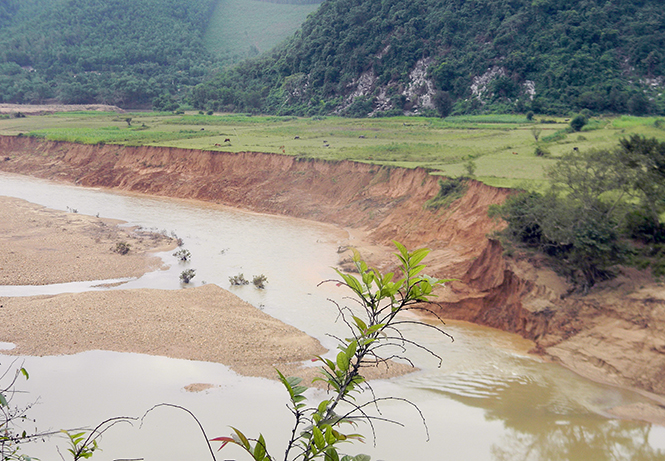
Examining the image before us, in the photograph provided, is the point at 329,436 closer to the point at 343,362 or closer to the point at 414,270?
the point at 343,362

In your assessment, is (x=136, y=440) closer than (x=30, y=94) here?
Yes

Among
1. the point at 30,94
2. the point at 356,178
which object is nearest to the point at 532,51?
the point at 356,178

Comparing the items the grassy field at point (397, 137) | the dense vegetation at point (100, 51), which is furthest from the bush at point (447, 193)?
the dense vegetation at point (100, 51)

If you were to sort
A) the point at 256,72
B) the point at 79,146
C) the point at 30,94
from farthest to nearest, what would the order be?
the point at 30,94 < the point at 256,72 < the point at 79,146

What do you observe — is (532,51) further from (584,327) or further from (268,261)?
(584,327)

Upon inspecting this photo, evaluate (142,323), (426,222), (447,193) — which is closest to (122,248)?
(142,323)

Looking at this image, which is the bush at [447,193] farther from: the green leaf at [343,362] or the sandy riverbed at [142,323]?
the green leaf at [343,362]
